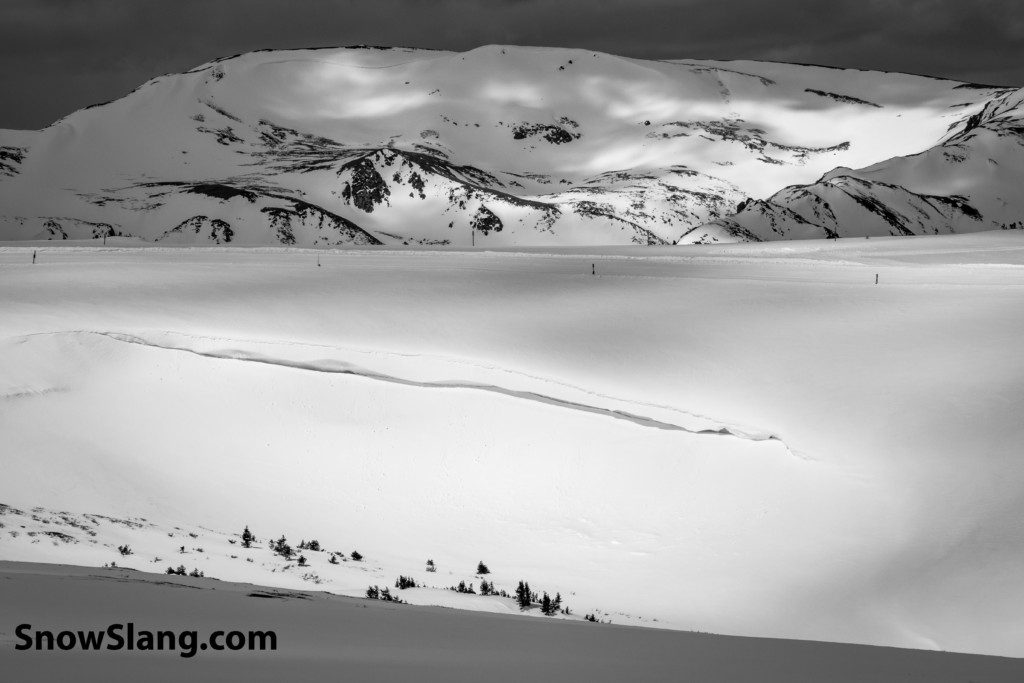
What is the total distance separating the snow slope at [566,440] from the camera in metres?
12.2

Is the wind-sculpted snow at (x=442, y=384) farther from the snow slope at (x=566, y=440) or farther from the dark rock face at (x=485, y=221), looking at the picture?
the dark rock face at (x=485, y=221)

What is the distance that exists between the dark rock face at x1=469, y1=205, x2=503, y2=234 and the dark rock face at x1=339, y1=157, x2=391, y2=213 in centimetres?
2482

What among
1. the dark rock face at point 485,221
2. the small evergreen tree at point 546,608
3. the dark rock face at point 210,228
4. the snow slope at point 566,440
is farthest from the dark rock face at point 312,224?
the small evergreen tree at point 546,608

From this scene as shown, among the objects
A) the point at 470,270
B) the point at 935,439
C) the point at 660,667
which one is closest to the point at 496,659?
the point at 660,667

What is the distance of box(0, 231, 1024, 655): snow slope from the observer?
12.2m

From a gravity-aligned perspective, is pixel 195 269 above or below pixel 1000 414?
above

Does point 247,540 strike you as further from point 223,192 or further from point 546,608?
point 223,192

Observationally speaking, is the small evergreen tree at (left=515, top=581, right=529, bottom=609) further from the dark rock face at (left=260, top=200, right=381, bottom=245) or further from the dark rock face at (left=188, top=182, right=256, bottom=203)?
the dark rock face at (left=188, top=182, right=256, bottom=203)

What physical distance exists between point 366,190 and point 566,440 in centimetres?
18191

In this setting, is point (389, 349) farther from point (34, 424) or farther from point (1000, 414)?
point (1000, 414)

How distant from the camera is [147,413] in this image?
17109 mm

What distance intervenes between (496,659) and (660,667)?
93 cm

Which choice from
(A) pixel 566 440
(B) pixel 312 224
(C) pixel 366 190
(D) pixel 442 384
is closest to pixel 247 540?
(A) pixel 566 440

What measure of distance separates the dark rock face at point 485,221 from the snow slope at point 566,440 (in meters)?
141
